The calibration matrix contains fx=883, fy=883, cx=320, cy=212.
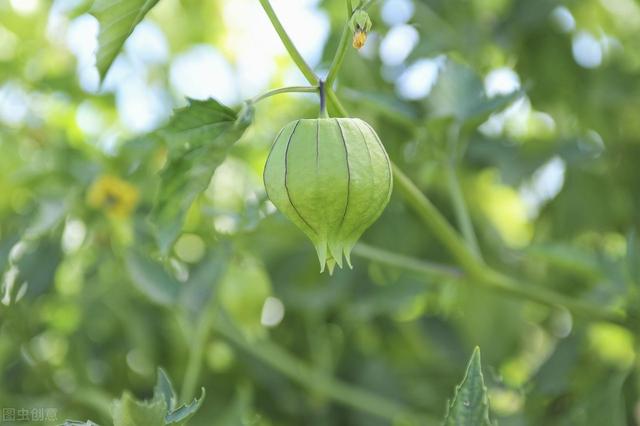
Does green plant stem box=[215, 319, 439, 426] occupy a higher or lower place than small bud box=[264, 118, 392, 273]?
lower

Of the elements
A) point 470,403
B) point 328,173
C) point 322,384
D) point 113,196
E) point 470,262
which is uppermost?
point 328,173

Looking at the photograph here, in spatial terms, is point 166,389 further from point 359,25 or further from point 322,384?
point 322,384

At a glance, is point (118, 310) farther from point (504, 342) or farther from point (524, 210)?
point (524, 210)

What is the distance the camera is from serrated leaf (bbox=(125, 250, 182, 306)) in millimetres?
905

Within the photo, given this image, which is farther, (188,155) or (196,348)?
(196,348)

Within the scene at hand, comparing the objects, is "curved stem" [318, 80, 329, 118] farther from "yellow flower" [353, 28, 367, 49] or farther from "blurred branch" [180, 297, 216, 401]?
"blurred branch" [180, 297, 216, 401]

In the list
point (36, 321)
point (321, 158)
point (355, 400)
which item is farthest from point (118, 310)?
point (321, 158)

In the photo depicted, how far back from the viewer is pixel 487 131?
1.26 meters

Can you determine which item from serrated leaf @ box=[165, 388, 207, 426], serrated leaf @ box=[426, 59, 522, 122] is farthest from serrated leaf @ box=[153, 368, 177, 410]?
serrated leaf @ box=[426, 59, 522, 122]

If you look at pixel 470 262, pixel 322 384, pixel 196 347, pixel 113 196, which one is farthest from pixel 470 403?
pixel 113 196

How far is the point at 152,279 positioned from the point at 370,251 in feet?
0.79

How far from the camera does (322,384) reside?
105 cm

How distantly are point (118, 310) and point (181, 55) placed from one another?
575 mm

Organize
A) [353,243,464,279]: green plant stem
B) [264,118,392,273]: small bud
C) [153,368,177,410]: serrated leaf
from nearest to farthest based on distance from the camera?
[264,118,392,273]: small bud
[153,368,177,410]: serrated leaf
[353,243,464,279]: green plant stem
